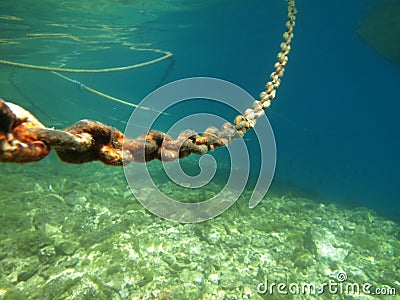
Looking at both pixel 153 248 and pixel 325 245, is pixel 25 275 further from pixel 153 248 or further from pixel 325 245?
pixel 325 245

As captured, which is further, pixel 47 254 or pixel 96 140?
pixel 47 254

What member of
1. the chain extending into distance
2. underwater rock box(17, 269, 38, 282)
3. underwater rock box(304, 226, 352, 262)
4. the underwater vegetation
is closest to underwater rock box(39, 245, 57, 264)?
the underwater vegetation

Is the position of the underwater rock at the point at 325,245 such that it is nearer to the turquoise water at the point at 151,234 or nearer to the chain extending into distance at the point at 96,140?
the turquoise water at the point at 151,234

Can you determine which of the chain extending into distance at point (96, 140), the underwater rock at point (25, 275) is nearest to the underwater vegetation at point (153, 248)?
the underwater rock at point (25, 275)

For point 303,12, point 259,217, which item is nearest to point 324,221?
point 259,217

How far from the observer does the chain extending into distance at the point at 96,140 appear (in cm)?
96

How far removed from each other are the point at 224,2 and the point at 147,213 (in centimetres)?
1478

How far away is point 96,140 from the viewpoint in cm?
134

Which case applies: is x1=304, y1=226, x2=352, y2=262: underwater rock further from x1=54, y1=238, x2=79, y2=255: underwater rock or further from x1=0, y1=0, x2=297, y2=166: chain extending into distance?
x1=0, y1=0, x2=297, y2=166: chain extending into distance

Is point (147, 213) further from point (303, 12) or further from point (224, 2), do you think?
point (303, 12)

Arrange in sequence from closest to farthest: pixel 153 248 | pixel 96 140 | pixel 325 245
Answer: pixel 96 140 < pixel 153 248 < pixel 325 245

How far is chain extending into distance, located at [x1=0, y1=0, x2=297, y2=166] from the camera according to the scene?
962 millimetres

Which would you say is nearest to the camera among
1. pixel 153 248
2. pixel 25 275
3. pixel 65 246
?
pixel 25 275

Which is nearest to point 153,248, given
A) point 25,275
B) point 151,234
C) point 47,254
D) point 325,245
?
point 151,234
